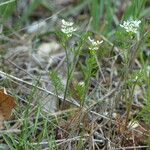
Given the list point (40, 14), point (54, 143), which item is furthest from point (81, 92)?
point (40, 14)

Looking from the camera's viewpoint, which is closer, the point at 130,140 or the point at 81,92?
the point at 81,92

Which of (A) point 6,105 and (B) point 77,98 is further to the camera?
(B) point 77,98

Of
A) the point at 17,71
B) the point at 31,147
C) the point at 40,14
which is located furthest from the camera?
the point at 40,14

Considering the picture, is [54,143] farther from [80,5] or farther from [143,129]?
[80,5]

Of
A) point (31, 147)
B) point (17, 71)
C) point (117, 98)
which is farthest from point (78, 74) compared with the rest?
point (31, 147)

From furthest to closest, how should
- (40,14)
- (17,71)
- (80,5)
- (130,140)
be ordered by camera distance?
(40,14) < (80,5) < (17,71) < (130,140)

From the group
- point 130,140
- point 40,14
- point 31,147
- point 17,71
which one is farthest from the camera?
point 40,14

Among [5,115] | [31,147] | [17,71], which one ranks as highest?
[17,71]

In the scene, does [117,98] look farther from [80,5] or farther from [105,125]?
[80,5]

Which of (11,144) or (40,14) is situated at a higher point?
(40,14)
